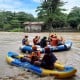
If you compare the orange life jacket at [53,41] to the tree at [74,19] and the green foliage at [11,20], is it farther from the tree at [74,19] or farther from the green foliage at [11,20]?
the green foliage at [11,20]

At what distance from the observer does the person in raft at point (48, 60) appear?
9.45 meters

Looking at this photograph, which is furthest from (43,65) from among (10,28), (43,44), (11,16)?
(11,16)

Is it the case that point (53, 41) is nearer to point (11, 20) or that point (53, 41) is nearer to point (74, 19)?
point (74, 19)

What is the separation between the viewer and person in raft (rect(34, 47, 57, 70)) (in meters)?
9.45

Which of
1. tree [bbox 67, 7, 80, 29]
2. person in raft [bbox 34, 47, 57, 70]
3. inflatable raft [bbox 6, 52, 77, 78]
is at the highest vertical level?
tree [bbox 67, 7, 80, 29]

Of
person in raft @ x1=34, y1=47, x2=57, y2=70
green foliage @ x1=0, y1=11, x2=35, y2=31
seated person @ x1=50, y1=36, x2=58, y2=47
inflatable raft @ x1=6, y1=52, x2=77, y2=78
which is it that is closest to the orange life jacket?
seated person @ x1=50, y1=36, x2=58, y2=47

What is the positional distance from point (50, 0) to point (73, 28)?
A: 8.37 meters

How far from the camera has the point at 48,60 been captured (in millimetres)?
9570

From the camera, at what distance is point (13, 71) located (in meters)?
10.9

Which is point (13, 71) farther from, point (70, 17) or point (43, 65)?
point (70, 17)

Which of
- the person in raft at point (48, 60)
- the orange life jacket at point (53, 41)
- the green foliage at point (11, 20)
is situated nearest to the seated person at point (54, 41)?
the orange life jacket at point (53, 41)

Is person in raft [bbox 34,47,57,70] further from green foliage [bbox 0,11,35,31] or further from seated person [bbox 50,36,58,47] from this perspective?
green foliage [bbox 0,11,35,31]

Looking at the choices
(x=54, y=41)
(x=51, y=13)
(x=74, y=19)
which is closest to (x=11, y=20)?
(x=51, y=13)

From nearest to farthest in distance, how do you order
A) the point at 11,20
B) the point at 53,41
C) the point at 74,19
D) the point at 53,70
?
the point at 53,70, the point at 53,41, the point at 74,19, the point at 11,20
